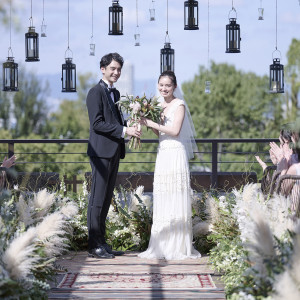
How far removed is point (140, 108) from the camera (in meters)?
4.93

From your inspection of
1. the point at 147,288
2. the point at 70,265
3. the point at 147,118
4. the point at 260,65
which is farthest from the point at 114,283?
the point at 260,65

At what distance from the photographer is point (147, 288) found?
400 cm

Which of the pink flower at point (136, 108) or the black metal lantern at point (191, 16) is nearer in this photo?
the pink flower at point (136, 108)

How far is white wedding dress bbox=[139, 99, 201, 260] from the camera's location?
5.03 meters

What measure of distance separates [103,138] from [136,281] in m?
1.13

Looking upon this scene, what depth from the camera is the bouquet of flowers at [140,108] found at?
4.92 metres

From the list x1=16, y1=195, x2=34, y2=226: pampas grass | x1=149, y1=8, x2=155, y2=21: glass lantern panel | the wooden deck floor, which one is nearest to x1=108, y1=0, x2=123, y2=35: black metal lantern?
x1=149, y1=8, x2=155, y2=21: glass lantern panel

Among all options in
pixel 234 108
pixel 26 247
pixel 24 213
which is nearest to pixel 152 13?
pixel 24 213

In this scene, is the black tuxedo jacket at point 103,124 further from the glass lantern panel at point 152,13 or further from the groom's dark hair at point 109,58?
the glass lantern panel at point 152,13

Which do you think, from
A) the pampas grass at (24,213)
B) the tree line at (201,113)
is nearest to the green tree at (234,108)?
the tree line at (201,113)

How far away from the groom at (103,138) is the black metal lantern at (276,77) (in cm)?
449

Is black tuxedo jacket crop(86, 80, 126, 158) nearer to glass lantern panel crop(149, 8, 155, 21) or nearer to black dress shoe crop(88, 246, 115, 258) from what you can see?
black dress shoe crop(88, 246, 115, 258)

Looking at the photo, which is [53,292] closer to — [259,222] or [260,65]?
[259,222]

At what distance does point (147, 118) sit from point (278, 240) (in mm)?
2081
